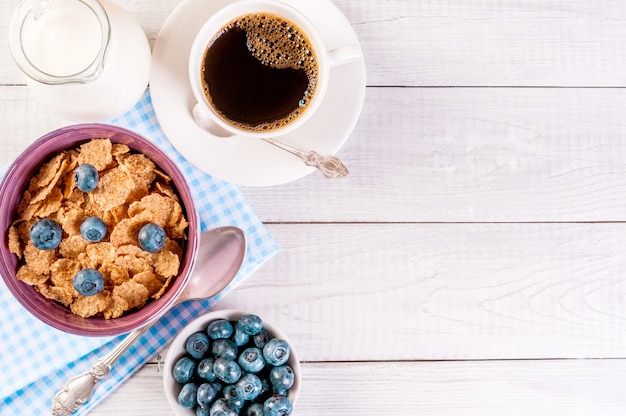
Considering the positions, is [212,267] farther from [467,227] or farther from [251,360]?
[467,227]

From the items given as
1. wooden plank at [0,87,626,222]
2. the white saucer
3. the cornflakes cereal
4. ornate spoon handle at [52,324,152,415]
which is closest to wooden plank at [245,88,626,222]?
wooden plank at [0,87,626,222]

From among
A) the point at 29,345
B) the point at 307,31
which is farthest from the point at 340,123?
the point at 29,345

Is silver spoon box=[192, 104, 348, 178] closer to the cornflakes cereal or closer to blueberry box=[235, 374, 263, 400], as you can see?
the cornflakes cereal

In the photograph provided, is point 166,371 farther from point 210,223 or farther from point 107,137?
point 107,137

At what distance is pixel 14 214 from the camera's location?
2.79 feet

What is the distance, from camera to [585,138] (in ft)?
3.66

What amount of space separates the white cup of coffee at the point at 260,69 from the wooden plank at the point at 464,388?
0.40 m

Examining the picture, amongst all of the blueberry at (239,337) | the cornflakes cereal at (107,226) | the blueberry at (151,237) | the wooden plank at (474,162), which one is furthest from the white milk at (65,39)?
the blueberry at (239,337)

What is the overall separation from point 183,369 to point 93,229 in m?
0.26

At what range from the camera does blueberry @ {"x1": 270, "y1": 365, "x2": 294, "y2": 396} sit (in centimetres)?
97

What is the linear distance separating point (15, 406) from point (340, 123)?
0.62 meters

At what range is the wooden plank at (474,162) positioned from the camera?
107 centimetres

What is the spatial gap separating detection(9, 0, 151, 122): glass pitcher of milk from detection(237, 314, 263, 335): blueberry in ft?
1.16

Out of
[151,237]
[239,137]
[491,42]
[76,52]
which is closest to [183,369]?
[151,237]
